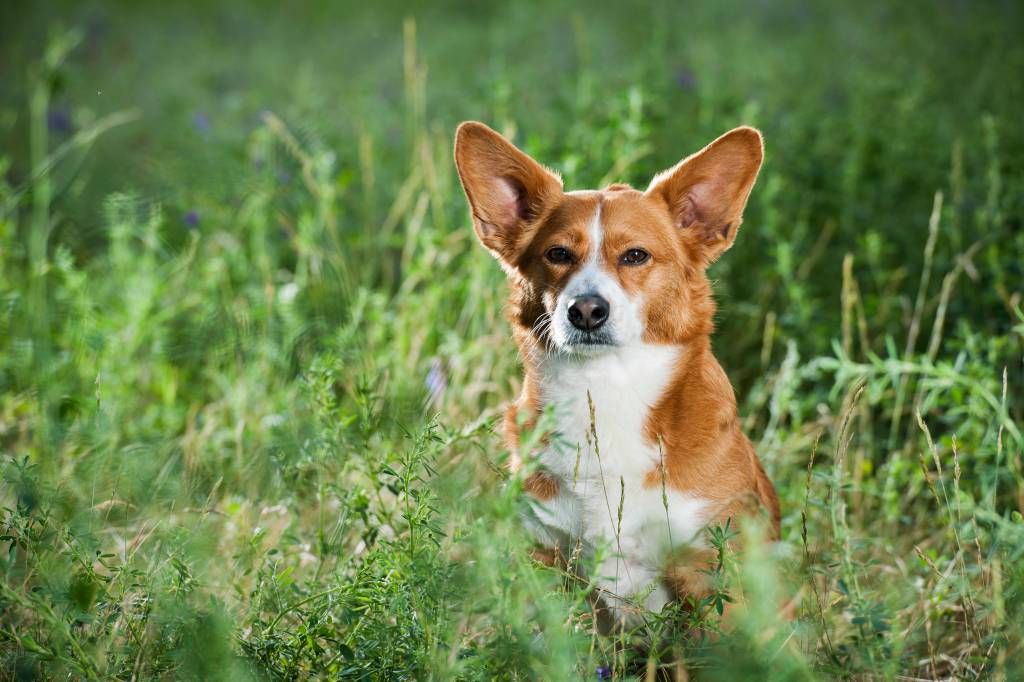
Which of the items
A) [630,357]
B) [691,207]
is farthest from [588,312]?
[691,207]

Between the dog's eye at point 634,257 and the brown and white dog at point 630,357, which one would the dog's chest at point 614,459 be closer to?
the brown and white dog at point 630,357

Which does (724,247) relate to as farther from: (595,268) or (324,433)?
(324,433)

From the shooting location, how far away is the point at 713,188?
2.79 m

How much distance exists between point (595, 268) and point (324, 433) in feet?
2.49

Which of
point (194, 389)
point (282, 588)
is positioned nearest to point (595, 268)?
point (282, 588)

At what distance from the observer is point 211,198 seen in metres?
4.88

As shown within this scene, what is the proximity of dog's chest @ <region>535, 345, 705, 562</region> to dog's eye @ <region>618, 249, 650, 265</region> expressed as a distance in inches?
8.7

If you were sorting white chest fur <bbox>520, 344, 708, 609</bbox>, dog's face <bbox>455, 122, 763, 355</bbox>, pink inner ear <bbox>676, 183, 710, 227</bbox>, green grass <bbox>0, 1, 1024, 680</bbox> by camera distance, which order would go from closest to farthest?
green grass <bbox>0, 1, 1024, 680</bbox> → white chest fur <bbox>520, 344, 708, 609</bbox> → dog's face <bbox>455, 122, 763, 355</bbox> → pink inner ear <bbox>676, 183, 710, 227</bbox>

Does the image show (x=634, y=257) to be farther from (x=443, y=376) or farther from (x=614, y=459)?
(x=443, y=376)

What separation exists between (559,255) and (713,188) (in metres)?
0.45

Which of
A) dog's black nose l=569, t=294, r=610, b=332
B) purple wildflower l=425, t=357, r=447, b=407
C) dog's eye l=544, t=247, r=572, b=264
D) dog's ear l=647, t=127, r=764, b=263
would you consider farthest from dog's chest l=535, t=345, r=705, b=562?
purple wildflower l=425, t=357, r=447, b=407

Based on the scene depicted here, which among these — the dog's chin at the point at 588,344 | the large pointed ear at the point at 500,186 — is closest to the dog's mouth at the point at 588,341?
the dog's chin at the point at 588,344

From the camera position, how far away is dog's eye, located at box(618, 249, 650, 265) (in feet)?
8.79

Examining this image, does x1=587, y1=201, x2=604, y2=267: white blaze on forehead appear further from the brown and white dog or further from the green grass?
the green grass
